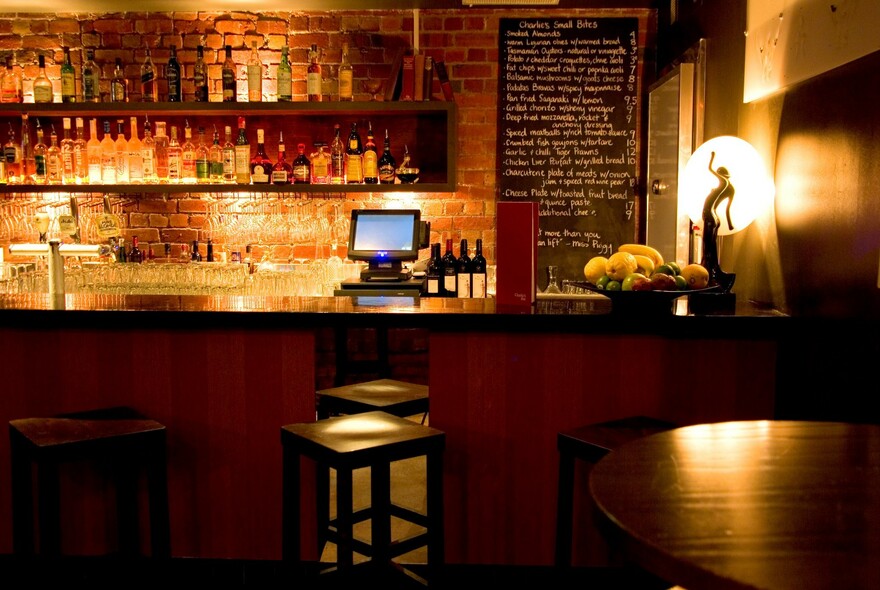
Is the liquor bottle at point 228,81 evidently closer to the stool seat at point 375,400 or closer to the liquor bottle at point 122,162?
the liquor bottle at point 122,162

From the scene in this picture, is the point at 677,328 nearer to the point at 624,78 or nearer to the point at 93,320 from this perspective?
the point at 93,320

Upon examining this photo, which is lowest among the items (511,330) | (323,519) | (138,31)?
(323,519)

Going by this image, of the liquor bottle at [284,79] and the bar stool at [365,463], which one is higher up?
the liquor bottle at [284,79]

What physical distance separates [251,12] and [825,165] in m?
3.55

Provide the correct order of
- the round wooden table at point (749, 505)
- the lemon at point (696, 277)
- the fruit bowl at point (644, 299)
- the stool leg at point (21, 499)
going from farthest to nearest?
1. the lemon at point (696, 277)
2. the fruit bowl at point (644, 299)
3. the stool leg at point (21, 499)
4. the round wooden table at point (749, 505)

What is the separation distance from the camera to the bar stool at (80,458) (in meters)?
2.14

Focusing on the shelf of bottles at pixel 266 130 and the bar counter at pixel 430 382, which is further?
the shelf of bottles at pixel 266 130

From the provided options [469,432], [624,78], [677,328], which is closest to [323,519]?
[469,432]

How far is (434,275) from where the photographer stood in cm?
459

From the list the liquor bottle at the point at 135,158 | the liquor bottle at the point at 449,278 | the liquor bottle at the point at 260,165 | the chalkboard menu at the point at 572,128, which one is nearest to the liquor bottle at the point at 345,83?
the liquor bottle at the point at 260,165

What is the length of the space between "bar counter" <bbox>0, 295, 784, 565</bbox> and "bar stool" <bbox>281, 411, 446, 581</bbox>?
37 centimetres

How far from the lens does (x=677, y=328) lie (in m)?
2.49

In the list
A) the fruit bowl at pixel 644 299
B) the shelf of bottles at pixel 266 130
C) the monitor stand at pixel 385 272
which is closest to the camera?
the fruit bowl at pixel 644 299

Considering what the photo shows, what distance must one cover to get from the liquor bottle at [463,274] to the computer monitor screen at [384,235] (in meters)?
0.24
